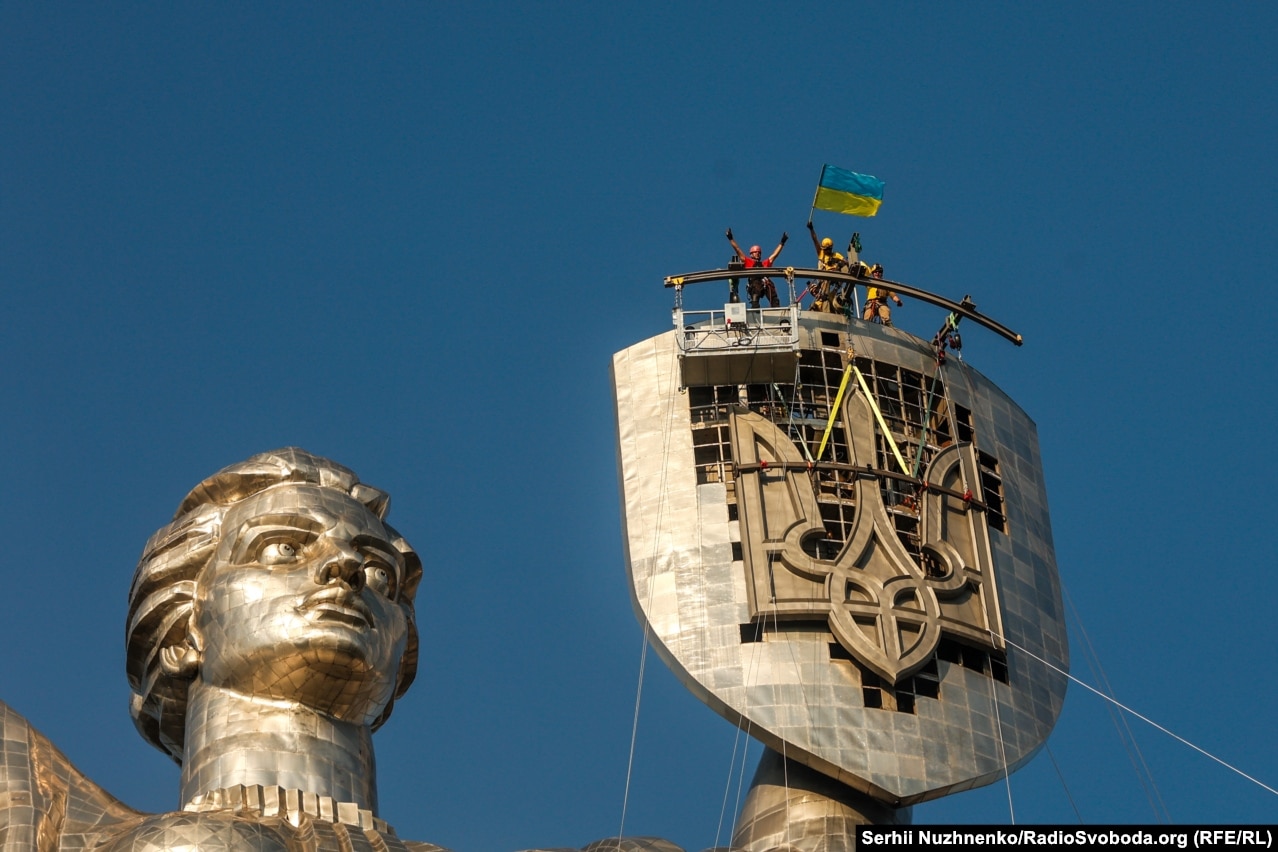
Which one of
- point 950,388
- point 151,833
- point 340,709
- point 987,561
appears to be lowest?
point 151,833

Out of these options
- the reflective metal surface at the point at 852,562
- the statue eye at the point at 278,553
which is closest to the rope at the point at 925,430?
the reflective metal surface at the point at 852,562

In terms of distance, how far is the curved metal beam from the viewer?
3934 centimetres

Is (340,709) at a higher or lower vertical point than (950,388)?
lower

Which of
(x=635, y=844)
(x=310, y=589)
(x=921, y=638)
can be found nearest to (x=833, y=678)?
(x=921, y=638)

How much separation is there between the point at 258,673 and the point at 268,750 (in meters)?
0.88

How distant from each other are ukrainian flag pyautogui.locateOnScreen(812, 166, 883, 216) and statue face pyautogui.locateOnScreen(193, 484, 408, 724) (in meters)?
12.3

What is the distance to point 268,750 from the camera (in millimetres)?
30141

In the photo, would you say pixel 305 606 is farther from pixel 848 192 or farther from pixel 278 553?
pixel 848 192

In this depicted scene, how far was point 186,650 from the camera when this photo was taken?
31312 millimetres

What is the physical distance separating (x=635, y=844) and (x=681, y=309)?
1021cm

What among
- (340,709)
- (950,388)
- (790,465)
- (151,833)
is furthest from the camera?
(950,388)

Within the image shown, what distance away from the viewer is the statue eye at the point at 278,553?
31.3m

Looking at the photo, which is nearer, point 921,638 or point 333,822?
point 333,822

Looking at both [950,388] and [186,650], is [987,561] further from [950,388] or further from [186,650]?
[186,650]
